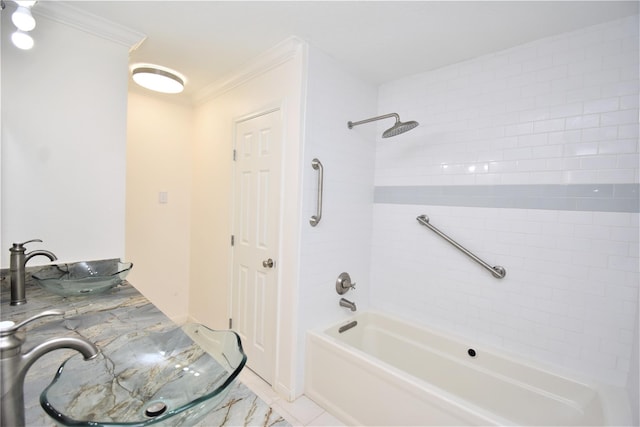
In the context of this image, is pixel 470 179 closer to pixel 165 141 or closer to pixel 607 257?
pixel 607 257

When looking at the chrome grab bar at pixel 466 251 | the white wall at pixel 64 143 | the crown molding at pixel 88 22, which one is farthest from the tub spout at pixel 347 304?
the crown molding at pixel 88 22

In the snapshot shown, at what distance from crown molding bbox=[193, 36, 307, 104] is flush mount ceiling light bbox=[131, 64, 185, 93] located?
0.35m

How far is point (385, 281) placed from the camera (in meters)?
2.56

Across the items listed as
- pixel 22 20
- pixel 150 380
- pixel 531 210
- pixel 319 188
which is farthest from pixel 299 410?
pixel 22 20

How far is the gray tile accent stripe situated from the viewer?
1.60 m

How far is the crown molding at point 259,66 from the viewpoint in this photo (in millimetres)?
1980

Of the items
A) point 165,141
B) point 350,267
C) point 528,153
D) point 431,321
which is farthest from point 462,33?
point 165,141

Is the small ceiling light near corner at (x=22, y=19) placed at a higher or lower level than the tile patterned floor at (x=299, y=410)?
higher

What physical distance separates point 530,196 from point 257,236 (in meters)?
1.92

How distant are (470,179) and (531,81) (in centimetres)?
69

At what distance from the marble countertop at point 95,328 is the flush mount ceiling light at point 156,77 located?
1.57 meters

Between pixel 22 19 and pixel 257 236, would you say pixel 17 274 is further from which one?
pixel 257 236

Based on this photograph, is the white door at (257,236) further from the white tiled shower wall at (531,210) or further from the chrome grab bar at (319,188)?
the white tiled shower wall at (531,210)

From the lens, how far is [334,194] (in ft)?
7.42
